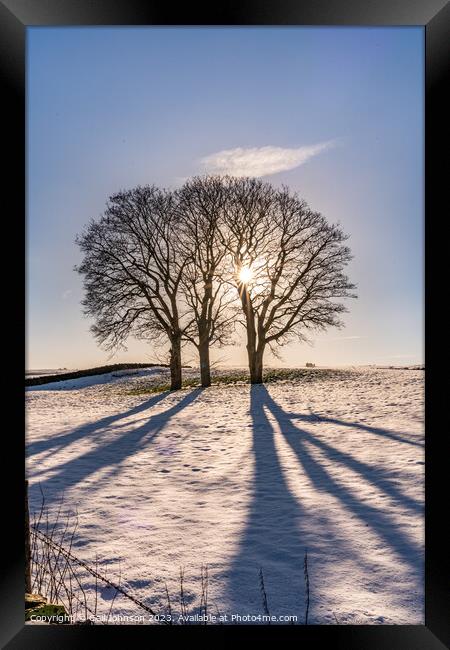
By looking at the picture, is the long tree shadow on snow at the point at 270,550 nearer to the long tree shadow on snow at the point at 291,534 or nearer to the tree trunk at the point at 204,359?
the long tree shadow on snow at the point at 291,534

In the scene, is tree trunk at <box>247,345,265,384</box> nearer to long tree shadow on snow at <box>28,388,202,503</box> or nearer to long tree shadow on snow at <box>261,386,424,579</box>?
long tree shadow on snow at <box>28,388,202,503</box>

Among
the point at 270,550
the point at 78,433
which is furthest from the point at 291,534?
the point at 78,433

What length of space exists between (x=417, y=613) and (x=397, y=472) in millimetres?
3403

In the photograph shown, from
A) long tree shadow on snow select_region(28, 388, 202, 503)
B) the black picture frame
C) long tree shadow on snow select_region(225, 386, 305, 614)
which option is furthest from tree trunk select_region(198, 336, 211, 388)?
the black picture frame

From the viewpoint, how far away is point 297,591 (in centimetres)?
350

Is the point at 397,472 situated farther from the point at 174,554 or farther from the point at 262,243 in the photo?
the point at 262,243

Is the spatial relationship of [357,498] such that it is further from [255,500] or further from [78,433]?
[78,433]

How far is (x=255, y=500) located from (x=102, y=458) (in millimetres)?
3877

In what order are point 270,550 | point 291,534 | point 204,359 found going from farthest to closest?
point 204,359 < point 291,534 < point 270,550
